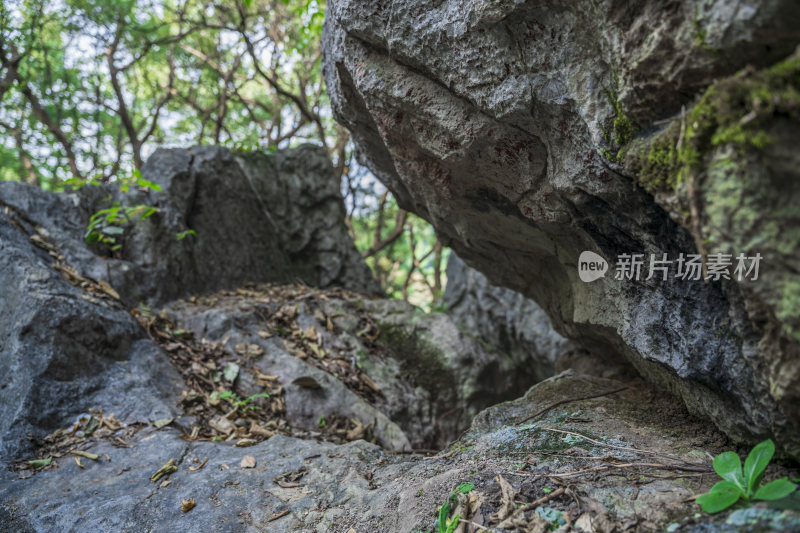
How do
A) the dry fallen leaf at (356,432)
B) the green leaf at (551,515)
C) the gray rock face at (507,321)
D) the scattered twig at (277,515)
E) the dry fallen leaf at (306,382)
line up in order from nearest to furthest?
the green leaf at (551,515), the scattered twig at (277,515), the dry fallen leaf at (356,432), the dry fallen leaf at (306,382), the gray rock face at (507,321)

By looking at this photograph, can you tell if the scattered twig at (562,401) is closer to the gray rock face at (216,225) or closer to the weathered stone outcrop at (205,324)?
the weathered stone outcrop at (205,324)

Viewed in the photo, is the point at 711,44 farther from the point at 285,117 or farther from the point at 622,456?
the point at 285,117

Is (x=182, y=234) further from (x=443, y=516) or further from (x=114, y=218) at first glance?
(x=443, y=516)

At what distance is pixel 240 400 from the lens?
4012 millimetres

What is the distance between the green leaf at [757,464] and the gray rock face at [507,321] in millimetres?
3887

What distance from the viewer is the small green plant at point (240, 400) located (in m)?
3.93

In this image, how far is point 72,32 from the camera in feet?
26.3

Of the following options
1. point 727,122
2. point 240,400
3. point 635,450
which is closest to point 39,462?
point 240,400

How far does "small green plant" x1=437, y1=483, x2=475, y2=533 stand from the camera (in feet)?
6.02

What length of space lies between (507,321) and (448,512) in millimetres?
5102

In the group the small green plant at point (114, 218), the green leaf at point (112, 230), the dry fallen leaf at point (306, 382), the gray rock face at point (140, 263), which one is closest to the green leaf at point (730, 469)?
the dry fallen leaf at point (306, 382)

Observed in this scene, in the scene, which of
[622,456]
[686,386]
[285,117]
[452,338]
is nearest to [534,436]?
[622,456]

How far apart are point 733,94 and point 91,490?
3479mm

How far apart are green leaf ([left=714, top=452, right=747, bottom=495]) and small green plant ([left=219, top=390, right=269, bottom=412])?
331 cm
